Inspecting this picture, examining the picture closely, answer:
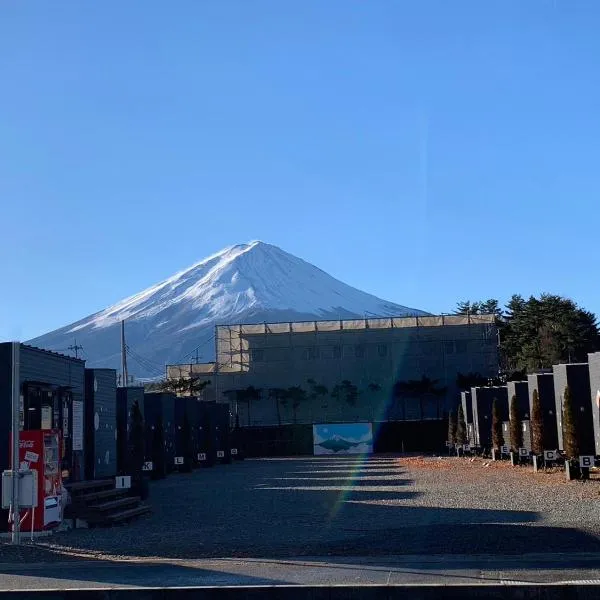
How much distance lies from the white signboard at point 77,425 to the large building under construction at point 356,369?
51008 mm

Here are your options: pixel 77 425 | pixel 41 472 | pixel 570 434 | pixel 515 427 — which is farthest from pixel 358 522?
pixel 515 427

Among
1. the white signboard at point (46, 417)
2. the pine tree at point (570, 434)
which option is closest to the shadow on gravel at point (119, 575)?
the white signboard at point (46, 417)

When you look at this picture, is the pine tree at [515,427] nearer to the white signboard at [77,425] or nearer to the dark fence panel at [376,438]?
the white signboard at [77,425]

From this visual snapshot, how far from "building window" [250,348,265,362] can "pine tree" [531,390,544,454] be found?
4694cm

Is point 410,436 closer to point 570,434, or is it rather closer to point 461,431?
point 461,431

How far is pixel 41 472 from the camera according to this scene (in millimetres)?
16547

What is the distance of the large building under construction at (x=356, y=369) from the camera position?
2972 inches

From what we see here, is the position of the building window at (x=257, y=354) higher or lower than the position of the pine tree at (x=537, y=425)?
higher

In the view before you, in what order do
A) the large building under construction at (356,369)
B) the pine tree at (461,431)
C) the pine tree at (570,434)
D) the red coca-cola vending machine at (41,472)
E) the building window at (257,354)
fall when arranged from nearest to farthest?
the red coca-cola vending machine at (41,472), the pine tree at (570,434), the pine tree at (461,431), the large building under construction at (356,369), the building window at (257,354)

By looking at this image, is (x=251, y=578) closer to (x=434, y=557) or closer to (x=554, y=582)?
(x=434, y=557)

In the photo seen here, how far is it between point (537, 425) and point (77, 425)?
16153mm

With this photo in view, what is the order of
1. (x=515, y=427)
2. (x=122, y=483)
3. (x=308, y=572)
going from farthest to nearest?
(x=515, y=427) → (x=122, y=483) → (x=308, y=572)

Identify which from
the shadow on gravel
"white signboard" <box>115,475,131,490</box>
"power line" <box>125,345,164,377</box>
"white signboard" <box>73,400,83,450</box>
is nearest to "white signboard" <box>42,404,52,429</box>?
"white signboard" <box>115,475,131,490</box>

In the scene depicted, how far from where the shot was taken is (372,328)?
7850 cm
